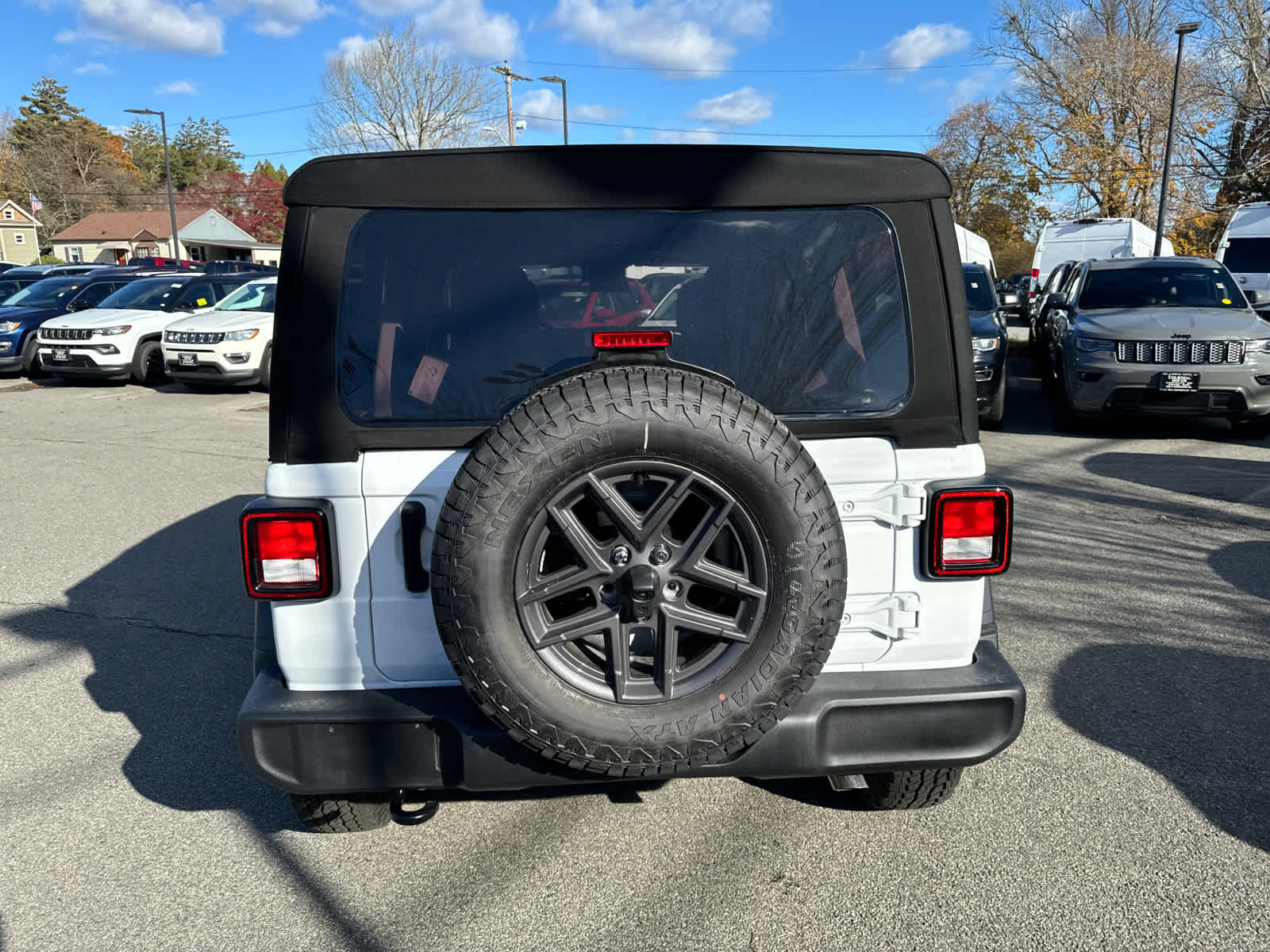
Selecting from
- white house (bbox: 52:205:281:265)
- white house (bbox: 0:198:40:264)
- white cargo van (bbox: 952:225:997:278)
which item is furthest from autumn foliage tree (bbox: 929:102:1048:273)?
white house (bbox: 0:198:40:264)

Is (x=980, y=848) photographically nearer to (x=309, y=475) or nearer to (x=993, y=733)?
(x=993, y=733)

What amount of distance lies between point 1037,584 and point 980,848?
2.78 metres

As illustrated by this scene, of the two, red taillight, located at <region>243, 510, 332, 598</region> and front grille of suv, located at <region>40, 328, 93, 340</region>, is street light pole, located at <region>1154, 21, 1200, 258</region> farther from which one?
red taillight, located at <region>243, 510, 332, 598</region>

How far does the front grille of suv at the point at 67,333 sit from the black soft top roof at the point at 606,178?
1461 centimetres

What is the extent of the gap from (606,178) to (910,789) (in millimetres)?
2027

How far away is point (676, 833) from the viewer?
120 inches

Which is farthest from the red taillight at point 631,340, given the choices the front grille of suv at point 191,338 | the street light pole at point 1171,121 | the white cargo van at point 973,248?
the street light pole at point 1171,121

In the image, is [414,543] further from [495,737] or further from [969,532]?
[969,532]

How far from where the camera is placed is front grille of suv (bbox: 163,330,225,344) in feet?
45.2

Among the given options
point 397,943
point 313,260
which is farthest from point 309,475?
point 397,943

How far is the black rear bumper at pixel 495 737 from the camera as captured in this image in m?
2.50

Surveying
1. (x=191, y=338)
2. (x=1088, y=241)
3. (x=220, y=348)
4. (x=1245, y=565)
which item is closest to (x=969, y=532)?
(x=1245, y=565)

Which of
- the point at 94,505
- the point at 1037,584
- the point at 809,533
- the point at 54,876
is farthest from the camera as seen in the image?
the point at 94,505

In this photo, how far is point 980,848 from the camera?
2.93 metres
